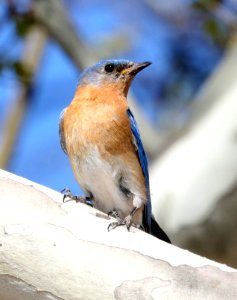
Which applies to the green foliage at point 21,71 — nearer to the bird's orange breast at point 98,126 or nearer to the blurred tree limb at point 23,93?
the blurred tree limb at point 23,93

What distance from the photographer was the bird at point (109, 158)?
16.4ft

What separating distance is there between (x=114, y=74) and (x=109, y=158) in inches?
30.7

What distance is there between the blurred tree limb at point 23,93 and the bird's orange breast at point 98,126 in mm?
2168

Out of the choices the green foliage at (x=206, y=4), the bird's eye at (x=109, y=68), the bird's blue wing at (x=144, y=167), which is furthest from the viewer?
the green foliage at (x=206, y=4)

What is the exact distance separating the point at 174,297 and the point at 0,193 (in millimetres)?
799

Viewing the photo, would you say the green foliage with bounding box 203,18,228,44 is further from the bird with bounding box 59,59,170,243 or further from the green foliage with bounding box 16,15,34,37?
the bird with bounding box 59,59,170,243

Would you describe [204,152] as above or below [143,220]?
above

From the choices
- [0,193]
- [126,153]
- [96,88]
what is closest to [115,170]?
[126,153]

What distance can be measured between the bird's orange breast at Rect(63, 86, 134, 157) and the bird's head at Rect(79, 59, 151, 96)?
0.60 feet

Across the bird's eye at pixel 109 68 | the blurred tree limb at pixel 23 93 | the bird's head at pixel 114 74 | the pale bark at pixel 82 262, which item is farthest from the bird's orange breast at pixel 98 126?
the blurred tree limb at pixel 23 93

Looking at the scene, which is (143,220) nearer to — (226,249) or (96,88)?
(96,88)

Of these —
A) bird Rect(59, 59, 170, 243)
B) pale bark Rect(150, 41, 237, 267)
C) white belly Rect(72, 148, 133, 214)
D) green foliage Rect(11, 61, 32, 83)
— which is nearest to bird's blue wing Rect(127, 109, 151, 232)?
bird Rect(59, 59, 170, 243)

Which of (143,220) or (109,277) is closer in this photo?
(109,277)

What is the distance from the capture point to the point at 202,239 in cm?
657
